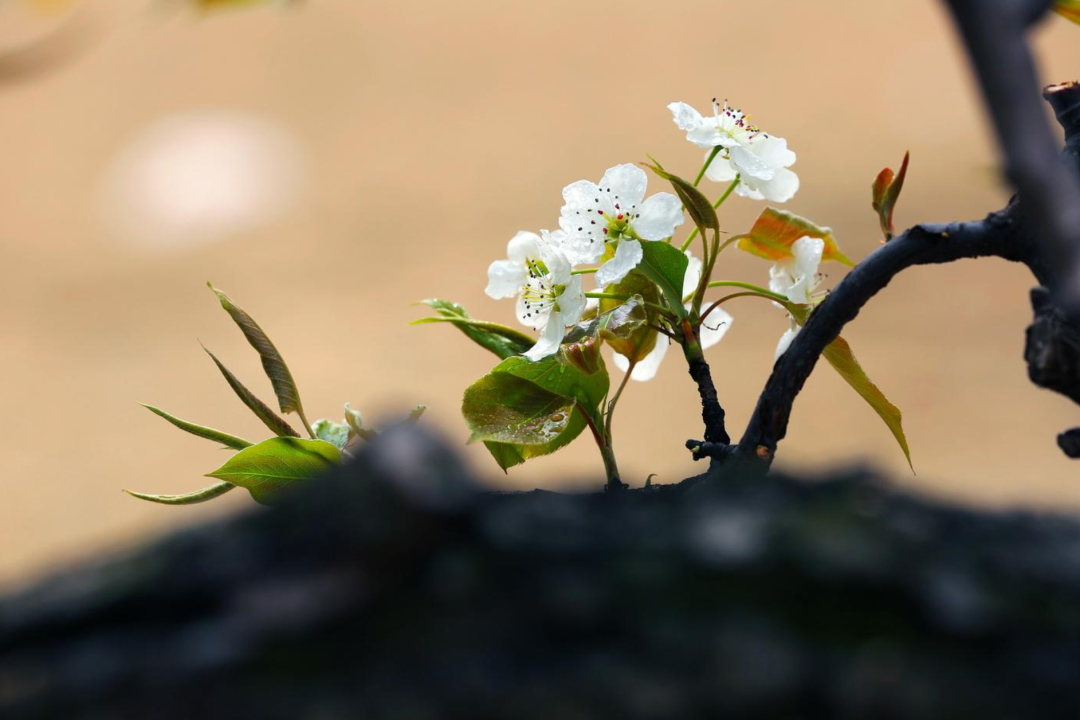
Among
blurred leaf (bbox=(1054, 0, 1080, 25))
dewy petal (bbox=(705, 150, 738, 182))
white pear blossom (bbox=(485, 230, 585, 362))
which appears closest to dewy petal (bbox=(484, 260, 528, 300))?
white pear blossom (bbox=(485, 230, 585, 362))

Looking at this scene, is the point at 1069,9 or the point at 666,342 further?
the point at 666,342

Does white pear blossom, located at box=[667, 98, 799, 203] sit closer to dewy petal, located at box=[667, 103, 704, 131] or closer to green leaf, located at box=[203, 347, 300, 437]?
dewy petal, located at box=[667, 103, 704, 131]

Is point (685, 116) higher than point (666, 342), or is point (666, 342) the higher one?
point (685, 116)

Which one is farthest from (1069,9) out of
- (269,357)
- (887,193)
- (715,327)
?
(269,357)

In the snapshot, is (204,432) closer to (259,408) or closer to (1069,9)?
(259,408)

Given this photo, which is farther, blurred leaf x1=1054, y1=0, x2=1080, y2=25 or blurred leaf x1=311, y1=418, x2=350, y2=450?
blurred leaf x1=311, y1=418, x2=350, y2=450

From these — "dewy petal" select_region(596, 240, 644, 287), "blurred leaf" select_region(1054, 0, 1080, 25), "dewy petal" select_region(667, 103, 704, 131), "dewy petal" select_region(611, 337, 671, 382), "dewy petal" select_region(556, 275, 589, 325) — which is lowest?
"dewy petal" select_region(611, 337, 671, 382)

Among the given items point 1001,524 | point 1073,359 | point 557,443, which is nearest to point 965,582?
point 1001,524

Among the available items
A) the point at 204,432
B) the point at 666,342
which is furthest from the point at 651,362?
the point at 204,432

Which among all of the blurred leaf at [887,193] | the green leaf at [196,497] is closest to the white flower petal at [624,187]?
the blurred leaf at [887,193]
